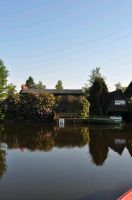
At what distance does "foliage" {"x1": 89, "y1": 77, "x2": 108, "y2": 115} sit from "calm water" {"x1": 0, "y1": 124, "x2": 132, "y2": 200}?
39.4 meters

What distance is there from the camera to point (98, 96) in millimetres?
90250

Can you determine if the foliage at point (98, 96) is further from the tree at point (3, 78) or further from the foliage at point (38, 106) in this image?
the tree at point (3, 78)

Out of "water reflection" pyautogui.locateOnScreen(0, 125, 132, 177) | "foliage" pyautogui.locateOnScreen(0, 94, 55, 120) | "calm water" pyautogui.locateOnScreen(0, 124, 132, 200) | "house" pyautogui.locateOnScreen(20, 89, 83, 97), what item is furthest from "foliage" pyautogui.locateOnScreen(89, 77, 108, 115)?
"calm water" pyautogui.locateOnScreen(0, 124, 132, 200)

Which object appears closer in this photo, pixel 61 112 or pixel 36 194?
pixel 36 194

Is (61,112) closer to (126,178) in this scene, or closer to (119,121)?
(119,121)

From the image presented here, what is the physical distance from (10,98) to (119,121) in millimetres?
28338

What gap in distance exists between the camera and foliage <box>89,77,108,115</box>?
90438 mm

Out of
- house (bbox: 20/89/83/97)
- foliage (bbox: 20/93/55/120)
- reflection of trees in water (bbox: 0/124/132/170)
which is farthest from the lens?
house (bbox: 20/89/83/97)

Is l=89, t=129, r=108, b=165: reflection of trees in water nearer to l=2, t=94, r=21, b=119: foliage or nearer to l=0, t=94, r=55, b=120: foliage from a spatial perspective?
l=0, t=94, r=55, b=120: foliage

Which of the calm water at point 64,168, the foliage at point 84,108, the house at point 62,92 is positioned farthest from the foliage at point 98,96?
the calm water at point 64,168

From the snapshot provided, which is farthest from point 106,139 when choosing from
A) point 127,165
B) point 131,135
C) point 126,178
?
point 126,178

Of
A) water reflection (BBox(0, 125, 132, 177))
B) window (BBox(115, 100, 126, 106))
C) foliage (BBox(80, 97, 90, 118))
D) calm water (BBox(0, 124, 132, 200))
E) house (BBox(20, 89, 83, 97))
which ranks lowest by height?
calm water (BBox(0, 124, 132, 200))

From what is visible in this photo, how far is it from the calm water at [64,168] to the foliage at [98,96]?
39409 millimetres

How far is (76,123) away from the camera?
3127 inches
